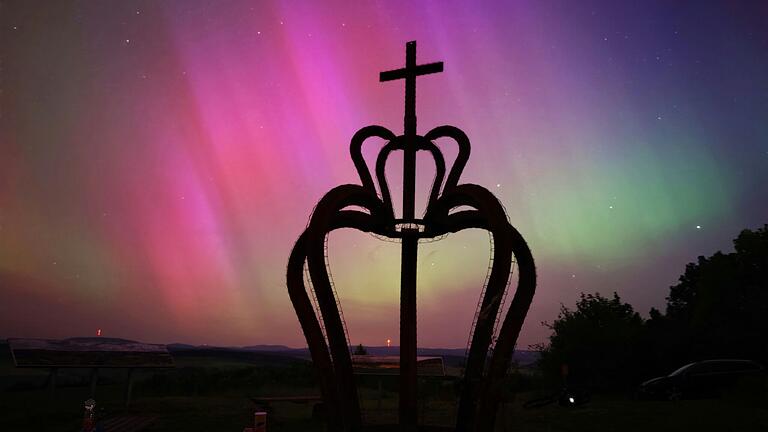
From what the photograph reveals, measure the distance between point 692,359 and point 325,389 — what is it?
34716mm

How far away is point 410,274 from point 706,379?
22.0 m

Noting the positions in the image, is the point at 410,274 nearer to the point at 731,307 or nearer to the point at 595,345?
the point at 595,345

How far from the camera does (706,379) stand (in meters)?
29.2

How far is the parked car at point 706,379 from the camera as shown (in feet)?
95.1

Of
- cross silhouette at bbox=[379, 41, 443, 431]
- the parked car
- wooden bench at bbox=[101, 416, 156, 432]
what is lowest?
wooden bench at bbox=[101, 416, 156, 432]

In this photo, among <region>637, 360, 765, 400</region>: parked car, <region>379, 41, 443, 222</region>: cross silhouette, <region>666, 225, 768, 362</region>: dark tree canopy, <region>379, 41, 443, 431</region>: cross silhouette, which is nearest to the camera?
<region>379, 41, 443, 431</region>: cross silhouette

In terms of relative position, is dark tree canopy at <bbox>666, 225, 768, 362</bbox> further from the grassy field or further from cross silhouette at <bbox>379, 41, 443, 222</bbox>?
cross silhouette at <bbox>379, 41, 443, 222</bbox>

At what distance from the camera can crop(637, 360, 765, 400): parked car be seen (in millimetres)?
28984

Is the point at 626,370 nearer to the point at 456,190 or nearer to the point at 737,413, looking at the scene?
the point at 737,413

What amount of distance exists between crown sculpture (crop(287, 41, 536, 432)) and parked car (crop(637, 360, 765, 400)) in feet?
61.7

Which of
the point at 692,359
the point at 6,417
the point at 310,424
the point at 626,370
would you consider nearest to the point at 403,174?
the point at 310,424

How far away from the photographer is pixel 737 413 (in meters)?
23.0

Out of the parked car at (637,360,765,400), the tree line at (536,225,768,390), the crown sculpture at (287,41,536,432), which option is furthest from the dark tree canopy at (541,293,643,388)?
the crown sculpture at (287,41,536,432)

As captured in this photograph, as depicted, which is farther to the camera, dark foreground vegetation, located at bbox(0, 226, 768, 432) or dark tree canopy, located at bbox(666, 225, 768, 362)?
dark tree canopy, located at bbox(666, 225, 768, 362)
